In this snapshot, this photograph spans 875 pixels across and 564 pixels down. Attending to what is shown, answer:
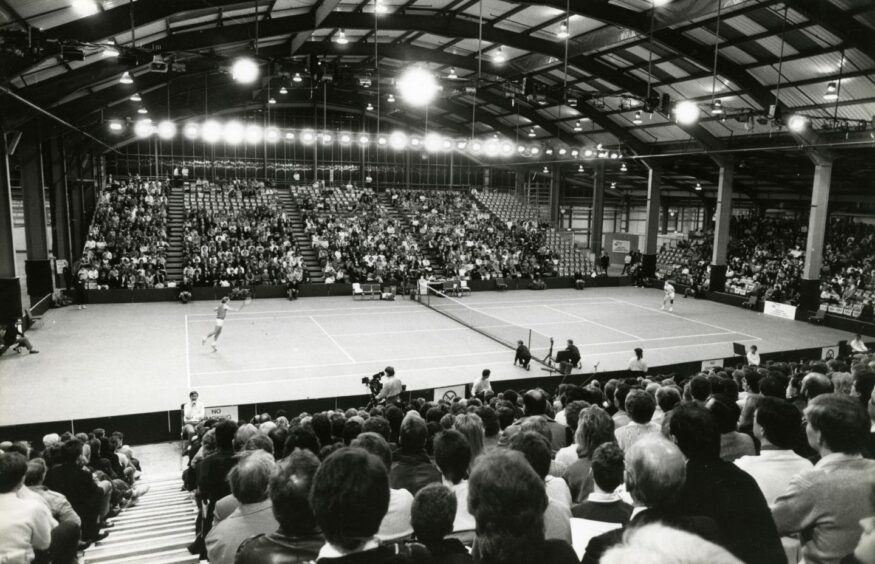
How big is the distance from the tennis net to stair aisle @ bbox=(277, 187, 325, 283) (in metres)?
6.71

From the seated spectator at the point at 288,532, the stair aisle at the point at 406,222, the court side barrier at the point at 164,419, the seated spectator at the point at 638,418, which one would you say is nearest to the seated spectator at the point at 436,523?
the seated spectator at the point at 288,532

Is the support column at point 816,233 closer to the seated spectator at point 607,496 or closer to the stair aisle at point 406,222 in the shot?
the stair aisle at point 406,222

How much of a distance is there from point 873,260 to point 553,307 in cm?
1970

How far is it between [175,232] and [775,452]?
36.3 m

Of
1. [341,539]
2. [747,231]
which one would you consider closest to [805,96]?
[747,231]

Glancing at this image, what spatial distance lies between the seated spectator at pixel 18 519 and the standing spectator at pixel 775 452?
4989 millimetres

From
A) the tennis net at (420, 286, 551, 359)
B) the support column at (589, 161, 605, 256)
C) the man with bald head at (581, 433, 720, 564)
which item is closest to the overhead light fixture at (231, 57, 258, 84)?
the tennis net at (420, 286, 551, 359)

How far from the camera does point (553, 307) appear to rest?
101 ft

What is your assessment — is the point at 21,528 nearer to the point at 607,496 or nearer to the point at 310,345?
the point at 607,496

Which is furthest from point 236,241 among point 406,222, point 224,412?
point 224,412

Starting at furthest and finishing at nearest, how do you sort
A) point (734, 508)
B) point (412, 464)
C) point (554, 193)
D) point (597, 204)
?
point (554, 193)
point (597, 204)
point (412, 464)
point (734, 508)

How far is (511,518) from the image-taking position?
252 centimetres

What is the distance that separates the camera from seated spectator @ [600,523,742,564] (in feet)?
4.88

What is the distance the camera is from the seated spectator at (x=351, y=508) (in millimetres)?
2484
